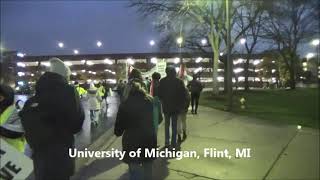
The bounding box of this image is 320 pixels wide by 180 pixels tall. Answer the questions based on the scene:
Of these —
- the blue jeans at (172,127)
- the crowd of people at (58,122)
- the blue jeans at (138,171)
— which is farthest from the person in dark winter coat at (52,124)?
the blue jeans at (172,127)

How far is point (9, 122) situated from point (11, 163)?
0.40 m

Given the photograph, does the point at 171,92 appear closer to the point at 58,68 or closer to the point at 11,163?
the point at 58,68

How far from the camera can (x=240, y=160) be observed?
33.1 ft

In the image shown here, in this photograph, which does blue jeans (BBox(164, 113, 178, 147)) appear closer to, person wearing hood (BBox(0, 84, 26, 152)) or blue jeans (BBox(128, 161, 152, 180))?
blue jeans (BBox(128, 161, 152, 180))

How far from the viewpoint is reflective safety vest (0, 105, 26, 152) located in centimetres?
450

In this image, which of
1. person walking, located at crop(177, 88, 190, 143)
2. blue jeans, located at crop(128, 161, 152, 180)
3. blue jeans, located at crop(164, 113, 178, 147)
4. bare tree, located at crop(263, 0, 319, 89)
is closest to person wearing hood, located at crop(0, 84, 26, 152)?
blue jeans, located at crop(128, 161, 152, 180)

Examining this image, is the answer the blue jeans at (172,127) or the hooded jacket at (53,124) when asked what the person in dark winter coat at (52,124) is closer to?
the hooded jacket at (53,124)

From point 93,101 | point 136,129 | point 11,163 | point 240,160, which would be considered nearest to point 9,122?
point 11,163

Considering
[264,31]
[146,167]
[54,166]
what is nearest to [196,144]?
[146,167]

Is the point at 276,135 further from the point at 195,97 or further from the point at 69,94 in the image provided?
the point at 69,94

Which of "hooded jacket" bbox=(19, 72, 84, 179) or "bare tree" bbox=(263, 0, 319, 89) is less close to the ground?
"bare tree" bbox=(263, 0, 319, 89)

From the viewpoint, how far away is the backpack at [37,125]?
5160 millimetres

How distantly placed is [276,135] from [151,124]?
796 cm

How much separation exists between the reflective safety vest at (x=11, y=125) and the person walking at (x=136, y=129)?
66.5 inches
